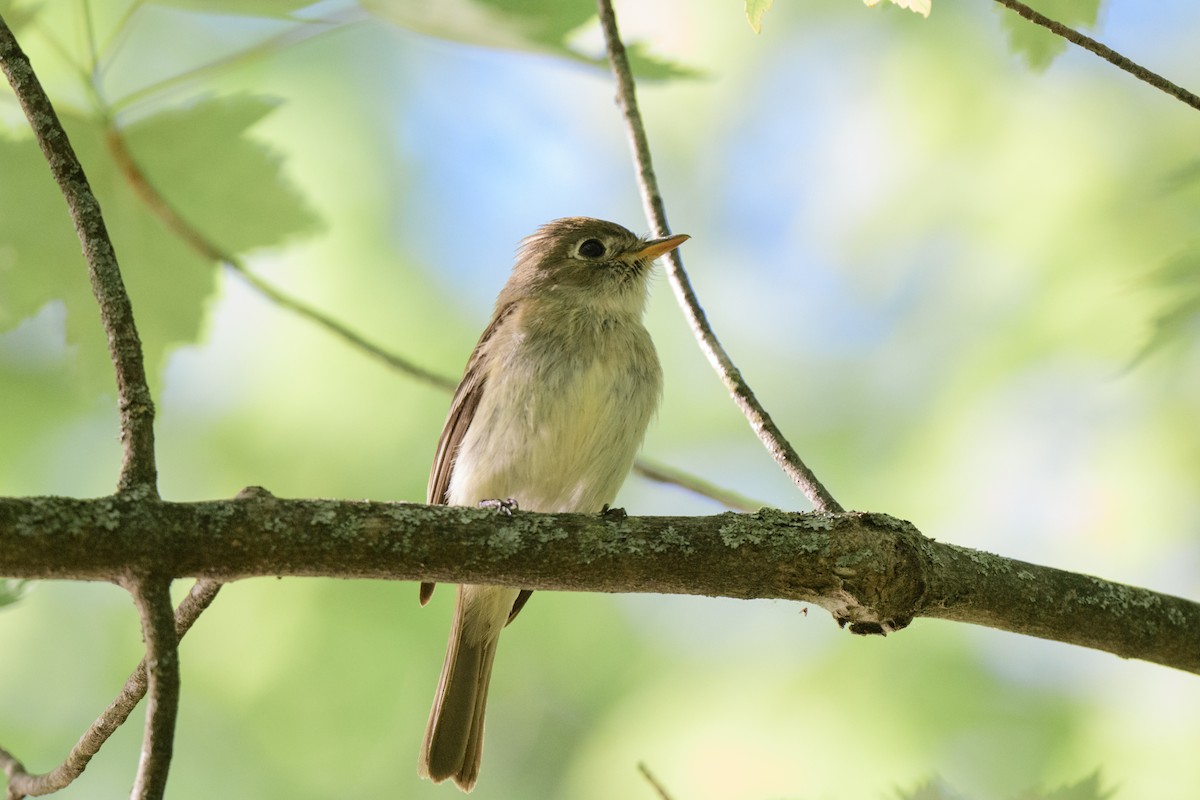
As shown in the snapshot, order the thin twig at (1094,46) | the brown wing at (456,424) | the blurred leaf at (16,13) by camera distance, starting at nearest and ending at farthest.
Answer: the thin twig at (1094,46) → the blurred leaf at (16,13) → the brown wing at (456,424)

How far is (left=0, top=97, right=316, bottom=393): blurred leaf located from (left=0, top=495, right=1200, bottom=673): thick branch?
150cm

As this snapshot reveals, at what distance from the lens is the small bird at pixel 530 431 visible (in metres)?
4.71

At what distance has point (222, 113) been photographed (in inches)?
148

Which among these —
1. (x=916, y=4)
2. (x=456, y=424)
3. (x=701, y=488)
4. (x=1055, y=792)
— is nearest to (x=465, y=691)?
(x=456, y=424)

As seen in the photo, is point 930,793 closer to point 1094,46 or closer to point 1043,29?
point 1094,46

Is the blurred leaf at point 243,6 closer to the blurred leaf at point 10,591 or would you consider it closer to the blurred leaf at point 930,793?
the blurred leaf at point 10,591

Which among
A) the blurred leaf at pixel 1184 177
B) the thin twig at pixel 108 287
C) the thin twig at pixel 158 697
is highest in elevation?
the blurred leaf at pixel 1184 177

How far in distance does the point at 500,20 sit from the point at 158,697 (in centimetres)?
233

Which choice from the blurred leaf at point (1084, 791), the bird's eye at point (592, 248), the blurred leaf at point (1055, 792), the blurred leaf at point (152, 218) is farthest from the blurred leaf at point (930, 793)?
the bird's eye at point (592, 248)

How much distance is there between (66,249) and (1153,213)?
4.41 m

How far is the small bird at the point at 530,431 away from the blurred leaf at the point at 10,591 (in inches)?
74.5

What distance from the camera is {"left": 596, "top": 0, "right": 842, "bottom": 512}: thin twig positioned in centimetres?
312

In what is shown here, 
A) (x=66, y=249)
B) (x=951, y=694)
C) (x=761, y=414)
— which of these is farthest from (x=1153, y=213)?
(x=66, y=249)

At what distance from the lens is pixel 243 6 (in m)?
3.57
